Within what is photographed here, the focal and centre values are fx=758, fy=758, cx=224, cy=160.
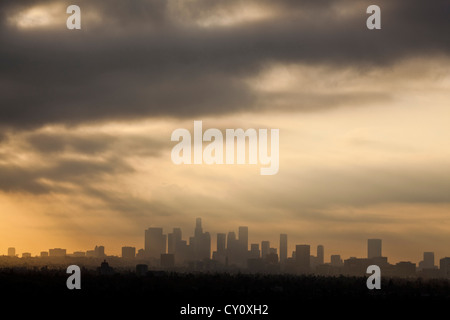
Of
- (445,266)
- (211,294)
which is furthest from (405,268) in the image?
(211,294)

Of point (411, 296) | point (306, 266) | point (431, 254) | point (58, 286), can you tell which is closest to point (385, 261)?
point (306, 266)

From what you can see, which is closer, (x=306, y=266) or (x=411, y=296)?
(x=411, y=296)

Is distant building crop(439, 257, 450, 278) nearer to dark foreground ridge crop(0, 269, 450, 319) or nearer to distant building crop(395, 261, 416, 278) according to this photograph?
distant building crop(395, 261, 416, 278)

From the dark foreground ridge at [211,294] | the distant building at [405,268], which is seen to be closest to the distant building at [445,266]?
the distant building at [405,268]

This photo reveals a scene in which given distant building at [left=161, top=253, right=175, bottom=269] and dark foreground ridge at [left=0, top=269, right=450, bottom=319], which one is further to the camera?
distant building at [left=161, top=253, right=175, bottom=269]

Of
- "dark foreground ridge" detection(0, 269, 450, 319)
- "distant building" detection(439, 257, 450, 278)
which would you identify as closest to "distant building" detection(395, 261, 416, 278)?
"distant building" detection(439, 257, 450, 278)
